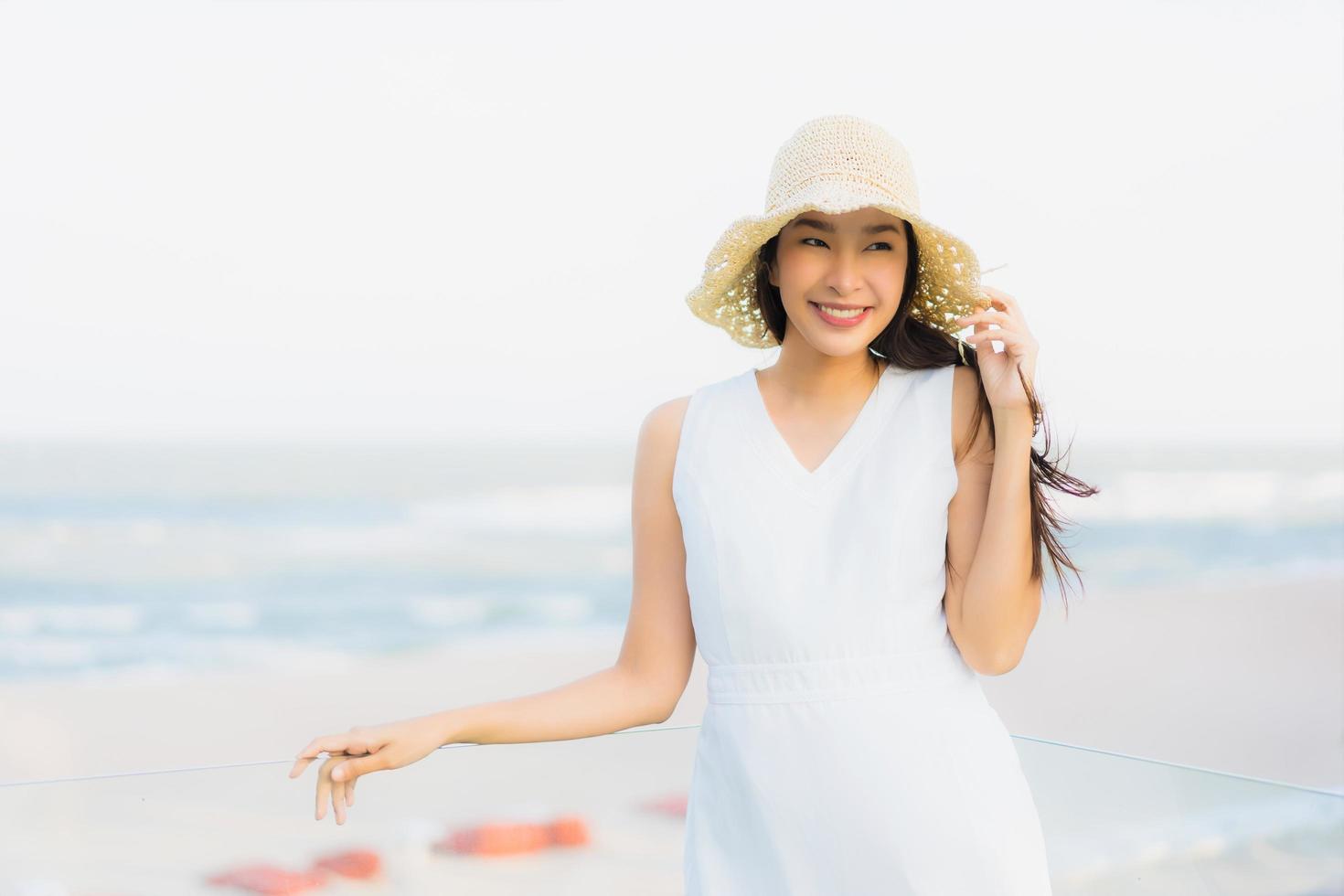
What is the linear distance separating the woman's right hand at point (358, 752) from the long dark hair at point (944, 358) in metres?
0.56

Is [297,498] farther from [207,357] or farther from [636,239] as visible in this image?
[636,239]

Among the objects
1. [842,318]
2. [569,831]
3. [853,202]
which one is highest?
[853,202]

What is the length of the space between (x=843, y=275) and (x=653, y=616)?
0.43m

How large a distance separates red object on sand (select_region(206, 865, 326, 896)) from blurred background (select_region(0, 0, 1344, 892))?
7.21m

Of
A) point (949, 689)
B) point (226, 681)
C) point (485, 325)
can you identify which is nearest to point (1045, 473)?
point (949, 689)

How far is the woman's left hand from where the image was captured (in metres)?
1.29

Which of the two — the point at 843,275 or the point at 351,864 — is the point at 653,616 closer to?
the point at 843,275

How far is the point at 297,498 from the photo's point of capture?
35.7 ft

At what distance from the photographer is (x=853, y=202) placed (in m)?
1.34

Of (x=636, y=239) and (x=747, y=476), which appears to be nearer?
(x=747, y=476)

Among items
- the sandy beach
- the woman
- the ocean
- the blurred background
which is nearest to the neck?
the woman

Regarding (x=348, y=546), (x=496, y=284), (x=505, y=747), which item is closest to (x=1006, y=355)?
(x=505, y=747)

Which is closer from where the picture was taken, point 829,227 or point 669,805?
point 829,227

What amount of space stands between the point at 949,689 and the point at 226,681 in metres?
8.58
